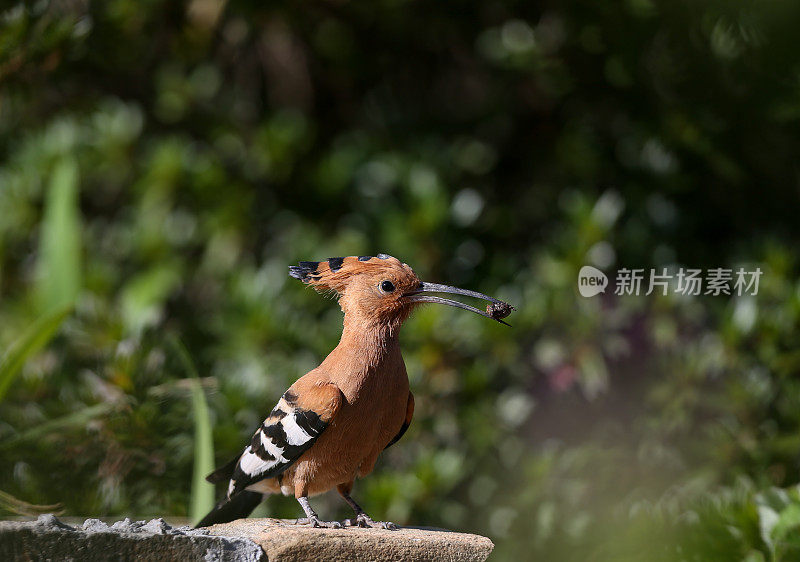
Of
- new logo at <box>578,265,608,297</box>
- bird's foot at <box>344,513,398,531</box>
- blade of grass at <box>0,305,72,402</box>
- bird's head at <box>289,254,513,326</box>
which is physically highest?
new logo at <box>578,265,608,297</box>

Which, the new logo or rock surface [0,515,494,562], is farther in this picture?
the new logo

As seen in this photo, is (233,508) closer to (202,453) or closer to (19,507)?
(202,453)

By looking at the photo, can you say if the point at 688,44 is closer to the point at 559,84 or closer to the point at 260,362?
the point at 559,84

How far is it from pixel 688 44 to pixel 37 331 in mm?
2031

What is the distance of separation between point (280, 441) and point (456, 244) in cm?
169

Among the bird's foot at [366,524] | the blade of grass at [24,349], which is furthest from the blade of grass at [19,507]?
the bird's foot at [366,524]

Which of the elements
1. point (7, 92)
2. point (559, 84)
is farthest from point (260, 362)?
point (559, 84)

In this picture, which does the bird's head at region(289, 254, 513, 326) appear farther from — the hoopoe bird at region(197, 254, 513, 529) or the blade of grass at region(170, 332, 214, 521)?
the blade of grass at region(170, 332, 214, 521)

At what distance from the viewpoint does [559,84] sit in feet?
10.0

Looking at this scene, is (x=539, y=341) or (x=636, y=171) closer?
(x=539, y=341)

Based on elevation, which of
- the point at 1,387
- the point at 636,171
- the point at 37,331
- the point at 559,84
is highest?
the point at 559,84

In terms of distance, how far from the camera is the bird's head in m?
1.14

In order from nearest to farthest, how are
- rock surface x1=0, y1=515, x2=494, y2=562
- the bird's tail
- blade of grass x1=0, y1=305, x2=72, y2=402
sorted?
rock surface x1=0, y1=515, x2=494, y2=562, the bird's tail, blade of grass x1=0, y1=305, x2=72, y2=402

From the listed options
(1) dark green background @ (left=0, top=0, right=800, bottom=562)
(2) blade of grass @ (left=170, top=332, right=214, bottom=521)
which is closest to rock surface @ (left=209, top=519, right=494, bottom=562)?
(2) blade of grass @ (left=170, top=332, right=214, bottom=521)
